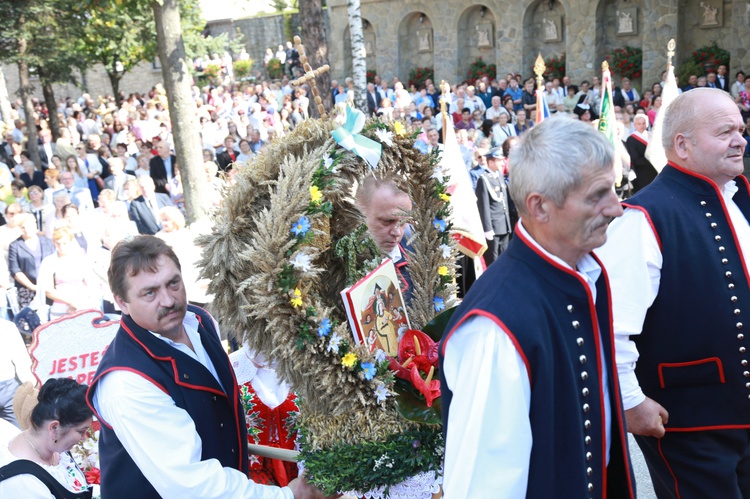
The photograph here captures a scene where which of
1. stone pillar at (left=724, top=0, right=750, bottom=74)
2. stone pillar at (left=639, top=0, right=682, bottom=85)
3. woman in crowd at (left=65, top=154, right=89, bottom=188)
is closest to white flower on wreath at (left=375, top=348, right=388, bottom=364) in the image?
woman in crowd at (left=65, top=154, right=89, bottom=188)

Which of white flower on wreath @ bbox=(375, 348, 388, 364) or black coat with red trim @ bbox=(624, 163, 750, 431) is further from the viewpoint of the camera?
black coat with red trim @ bbox=(624, 163, 750, 431)

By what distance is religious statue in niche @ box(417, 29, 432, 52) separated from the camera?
25.8 metres

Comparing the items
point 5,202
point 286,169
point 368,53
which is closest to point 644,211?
point 286,169

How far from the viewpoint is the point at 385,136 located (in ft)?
10.1

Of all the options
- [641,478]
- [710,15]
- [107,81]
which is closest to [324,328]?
[641,478]

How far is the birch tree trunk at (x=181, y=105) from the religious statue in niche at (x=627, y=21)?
15.4 meters

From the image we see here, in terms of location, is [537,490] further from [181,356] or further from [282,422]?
[282,422]

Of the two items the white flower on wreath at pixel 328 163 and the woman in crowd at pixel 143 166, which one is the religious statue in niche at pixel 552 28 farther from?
the white flower on wreath at pixel 328 163

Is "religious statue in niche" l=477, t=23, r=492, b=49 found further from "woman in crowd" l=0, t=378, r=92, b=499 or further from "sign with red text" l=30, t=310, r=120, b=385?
"woman in crowd" l=0, t=378, r=92, b=499

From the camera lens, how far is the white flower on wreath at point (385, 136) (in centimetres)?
305

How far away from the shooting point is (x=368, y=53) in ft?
89.4

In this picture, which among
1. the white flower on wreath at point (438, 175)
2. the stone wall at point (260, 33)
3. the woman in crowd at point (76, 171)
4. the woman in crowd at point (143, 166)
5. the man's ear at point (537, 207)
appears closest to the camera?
the man's ear at point (537, 207)

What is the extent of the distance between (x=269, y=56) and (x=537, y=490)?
32356 millimetres

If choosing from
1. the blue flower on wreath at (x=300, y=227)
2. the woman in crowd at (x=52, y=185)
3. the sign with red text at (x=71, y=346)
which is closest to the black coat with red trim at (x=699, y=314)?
the blue flower on wreath at (x=300, y=227)
